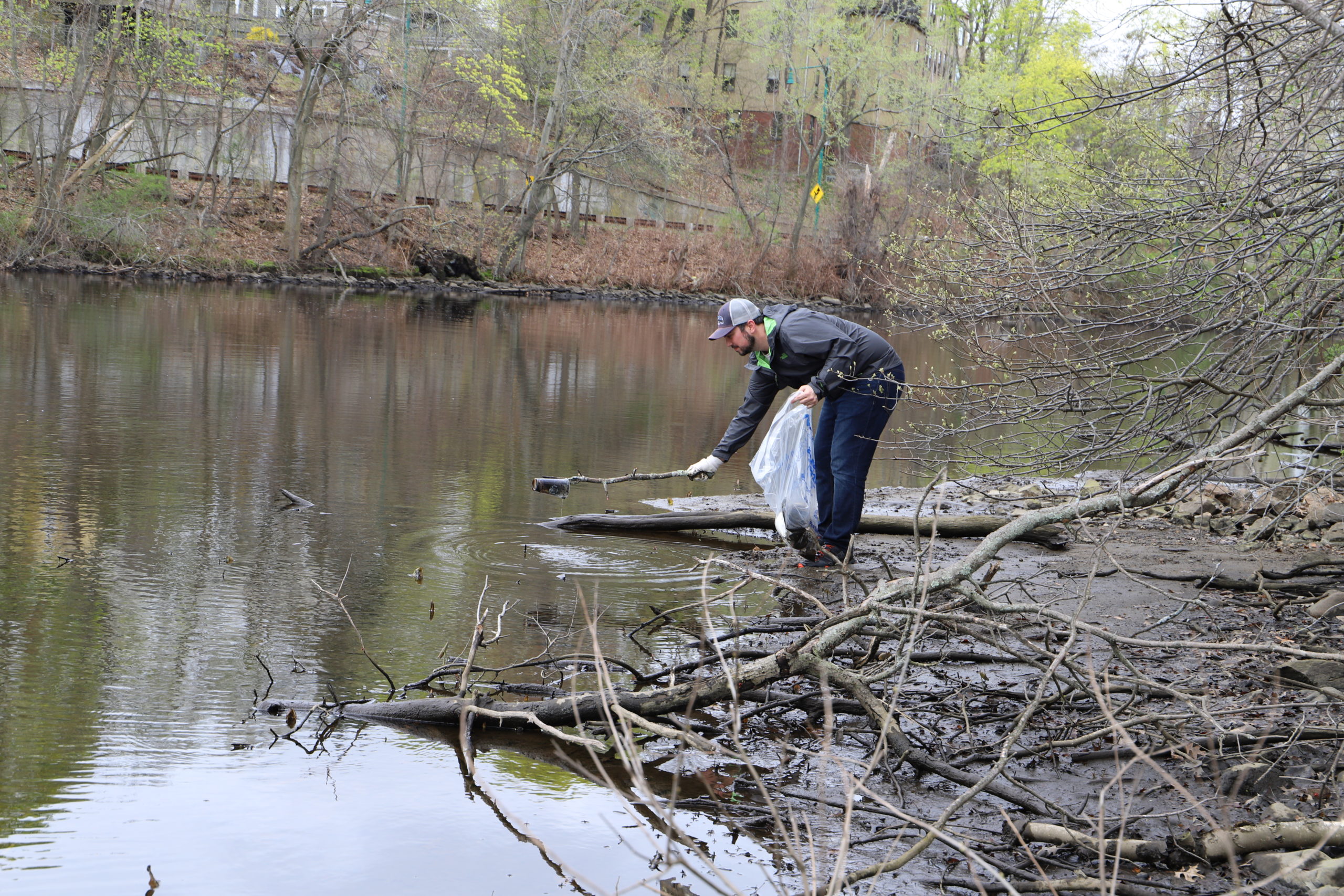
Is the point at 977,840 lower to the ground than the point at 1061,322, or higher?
lower

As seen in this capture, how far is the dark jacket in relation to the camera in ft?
25.0

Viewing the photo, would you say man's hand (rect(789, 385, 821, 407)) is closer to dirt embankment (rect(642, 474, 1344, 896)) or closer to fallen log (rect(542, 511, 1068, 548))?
dirt embankment (rect(642, 474, 1344, 896))

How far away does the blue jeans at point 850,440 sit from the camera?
7750 mm

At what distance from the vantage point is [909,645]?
3.57 m

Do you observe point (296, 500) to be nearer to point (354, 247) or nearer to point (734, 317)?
point (734, 317)

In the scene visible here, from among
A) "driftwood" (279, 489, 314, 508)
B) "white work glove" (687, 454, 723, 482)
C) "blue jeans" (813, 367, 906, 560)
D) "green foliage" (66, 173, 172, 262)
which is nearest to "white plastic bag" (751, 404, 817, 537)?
"blue jeans" (813, 367, 906, 560)

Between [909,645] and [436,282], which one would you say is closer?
[909,645]

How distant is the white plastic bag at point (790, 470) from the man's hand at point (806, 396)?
32 cm

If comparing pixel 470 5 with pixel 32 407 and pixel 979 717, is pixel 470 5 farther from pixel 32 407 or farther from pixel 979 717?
pixel 979 717

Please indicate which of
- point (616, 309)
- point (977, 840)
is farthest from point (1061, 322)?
point (616, 309)

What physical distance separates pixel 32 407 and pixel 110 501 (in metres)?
4.22

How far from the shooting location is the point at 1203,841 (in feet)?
12.7

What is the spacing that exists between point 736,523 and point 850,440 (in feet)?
4.97

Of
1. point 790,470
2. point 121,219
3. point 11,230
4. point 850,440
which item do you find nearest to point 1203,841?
point 850,440
